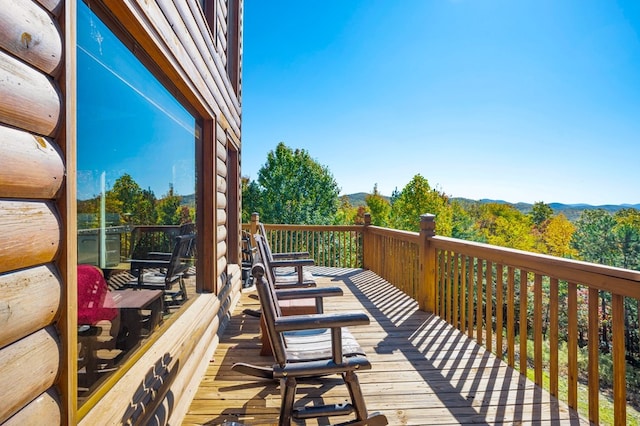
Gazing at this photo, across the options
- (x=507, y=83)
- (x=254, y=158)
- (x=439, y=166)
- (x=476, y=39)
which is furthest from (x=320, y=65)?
(x=439, y=166)

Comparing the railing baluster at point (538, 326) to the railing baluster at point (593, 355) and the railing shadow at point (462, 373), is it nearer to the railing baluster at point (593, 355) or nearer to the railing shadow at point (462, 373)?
the railing shadow at point (462, 373)

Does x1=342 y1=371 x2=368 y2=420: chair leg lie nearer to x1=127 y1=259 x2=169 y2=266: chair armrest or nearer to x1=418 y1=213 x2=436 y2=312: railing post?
x1=127 y1=259 x2=169 y2=266: chair armrest

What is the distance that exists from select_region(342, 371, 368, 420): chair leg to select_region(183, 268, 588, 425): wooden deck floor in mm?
280

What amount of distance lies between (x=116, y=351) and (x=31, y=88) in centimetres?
116

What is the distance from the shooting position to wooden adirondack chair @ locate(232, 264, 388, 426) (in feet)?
5.42

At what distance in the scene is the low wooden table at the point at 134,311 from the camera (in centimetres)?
163

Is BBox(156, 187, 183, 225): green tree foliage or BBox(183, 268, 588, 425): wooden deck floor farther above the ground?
BBox(156, 187, 183, 225): green tree foliage

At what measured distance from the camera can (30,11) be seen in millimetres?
831

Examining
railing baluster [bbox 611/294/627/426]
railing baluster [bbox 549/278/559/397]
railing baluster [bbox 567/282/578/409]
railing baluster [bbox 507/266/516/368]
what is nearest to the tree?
railing baluster [bbox 507/266/516/368]

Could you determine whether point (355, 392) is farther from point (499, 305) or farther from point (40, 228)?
point (40, 228)

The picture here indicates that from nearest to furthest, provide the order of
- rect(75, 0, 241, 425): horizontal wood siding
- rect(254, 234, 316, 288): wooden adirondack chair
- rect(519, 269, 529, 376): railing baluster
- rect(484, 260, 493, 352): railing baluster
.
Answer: rect(75, 0, 241, 425): horizontal wood siding < rect(519, 269, 529, 376): railing baluster < rect(484, 260, 493, 352): railing baluster < rect(254, 234, 316, 288): wooden adirondack chair

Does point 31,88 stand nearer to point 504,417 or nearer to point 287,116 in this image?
point 504,417

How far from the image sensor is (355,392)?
6.05 ft

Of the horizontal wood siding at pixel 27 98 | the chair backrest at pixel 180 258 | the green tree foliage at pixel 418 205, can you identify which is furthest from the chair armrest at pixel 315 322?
the green tree foliage at pixel 418 205
